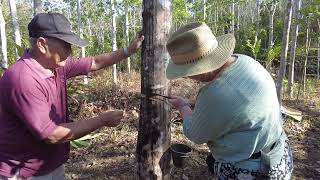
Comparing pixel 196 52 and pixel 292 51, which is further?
pixel 292 51

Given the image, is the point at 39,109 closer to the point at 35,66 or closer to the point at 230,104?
the point at 35,66

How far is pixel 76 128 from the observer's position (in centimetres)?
243

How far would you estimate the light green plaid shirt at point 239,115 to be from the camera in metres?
2.00

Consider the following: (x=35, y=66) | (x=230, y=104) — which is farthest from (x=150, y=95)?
(x=230, y=104)


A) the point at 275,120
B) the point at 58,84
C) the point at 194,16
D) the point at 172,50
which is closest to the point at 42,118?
the point at 58,84

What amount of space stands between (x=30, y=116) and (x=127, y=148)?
3.13 metres

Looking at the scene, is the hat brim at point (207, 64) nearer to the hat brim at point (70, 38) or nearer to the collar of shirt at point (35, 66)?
the hat brim at point (70, 38)

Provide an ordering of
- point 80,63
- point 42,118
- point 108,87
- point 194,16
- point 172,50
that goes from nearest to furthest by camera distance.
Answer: point 172,50 < point 42,118 < point 80,63 < point 108,87 < point 194,16

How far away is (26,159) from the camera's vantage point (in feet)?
8.39

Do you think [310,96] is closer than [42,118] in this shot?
No

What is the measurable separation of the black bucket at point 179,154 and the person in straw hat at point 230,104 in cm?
65

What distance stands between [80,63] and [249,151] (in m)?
1.74

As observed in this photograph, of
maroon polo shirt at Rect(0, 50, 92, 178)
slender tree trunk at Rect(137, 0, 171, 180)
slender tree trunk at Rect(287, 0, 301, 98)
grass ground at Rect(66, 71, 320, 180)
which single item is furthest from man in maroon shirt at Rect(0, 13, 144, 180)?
slender tree trunk at Rect(287, 0, 301, 98)

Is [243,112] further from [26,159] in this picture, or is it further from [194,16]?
[194,16]
